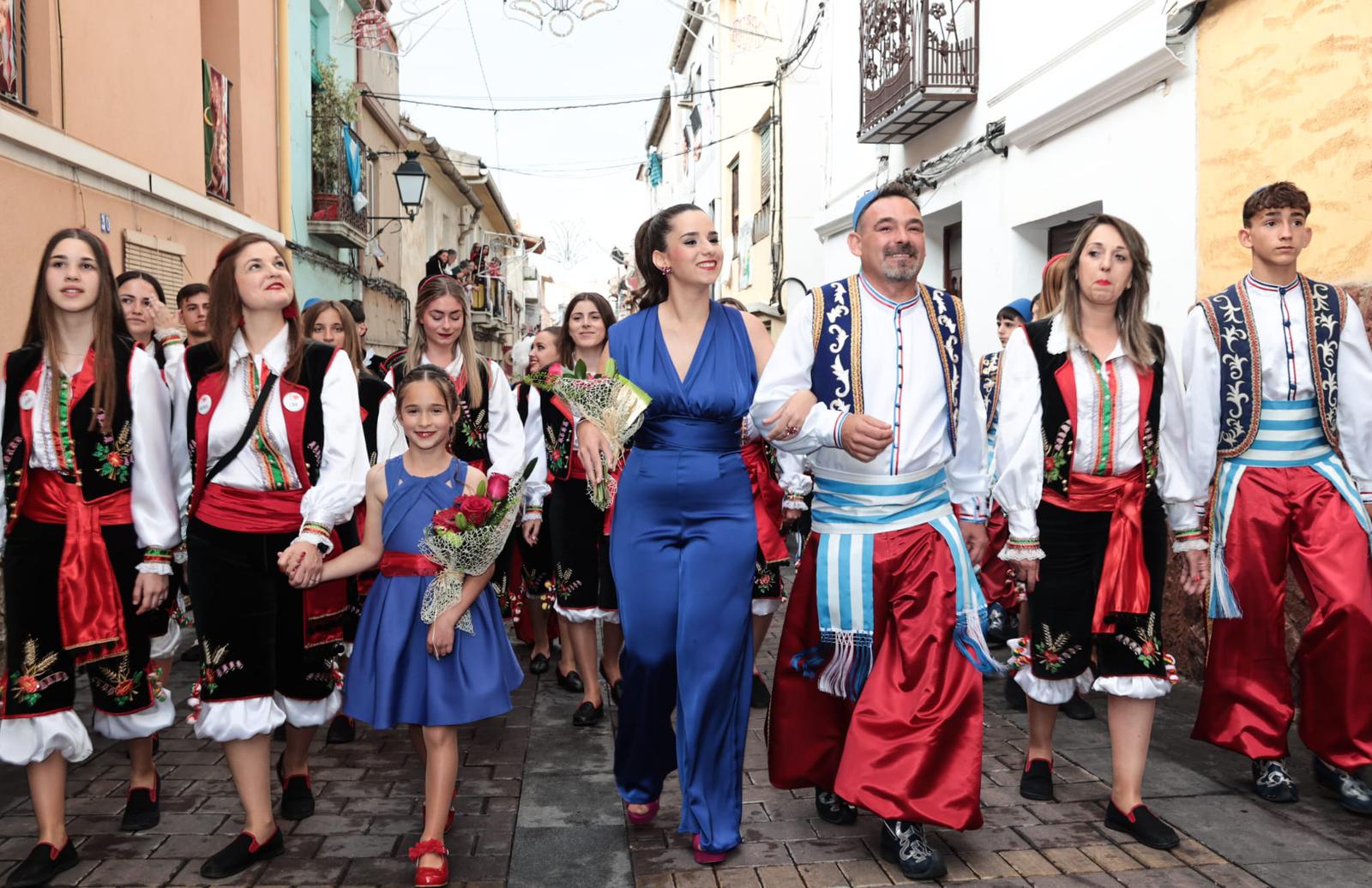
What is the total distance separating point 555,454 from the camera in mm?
6270

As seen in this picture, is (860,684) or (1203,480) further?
(1203,480)

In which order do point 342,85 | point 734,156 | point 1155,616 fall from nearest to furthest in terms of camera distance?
point 1155,616 → point 342,85 → point 734,156

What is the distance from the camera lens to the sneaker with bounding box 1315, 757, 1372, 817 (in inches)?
164

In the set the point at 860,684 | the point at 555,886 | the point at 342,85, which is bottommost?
the point at 555,886

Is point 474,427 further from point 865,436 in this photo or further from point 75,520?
point 865,436

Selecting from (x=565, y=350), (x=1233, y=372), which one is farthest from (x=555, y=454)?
(x=1233, y=372)

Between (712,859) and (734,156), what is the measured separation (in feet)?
71.8

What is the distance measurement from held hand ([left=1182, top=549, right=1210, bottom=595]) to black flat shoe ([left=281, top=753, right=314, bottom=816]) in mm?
3359

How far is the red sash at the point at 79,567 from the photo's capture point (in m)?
3.86

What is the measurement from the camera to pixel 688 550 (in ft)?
12.9

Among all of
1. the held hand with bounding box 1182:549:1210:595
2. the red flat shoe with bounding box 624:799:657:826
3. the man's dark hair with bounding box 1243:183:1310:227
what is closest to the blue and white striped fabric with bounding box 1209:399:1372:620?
the held hand with bounding box 1182:549:1210:595

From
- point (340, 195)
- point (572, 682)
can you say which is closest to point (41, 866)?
point (572, 682)

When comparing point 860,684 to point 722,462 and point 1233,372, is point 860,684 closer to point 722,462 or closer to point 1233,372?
point 722,462

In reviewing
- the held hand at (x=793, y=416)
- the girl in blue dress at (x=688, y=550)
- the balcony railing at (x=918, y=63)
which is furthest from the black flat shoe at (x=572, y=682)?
the balcony railing at (x=918, y=63)
